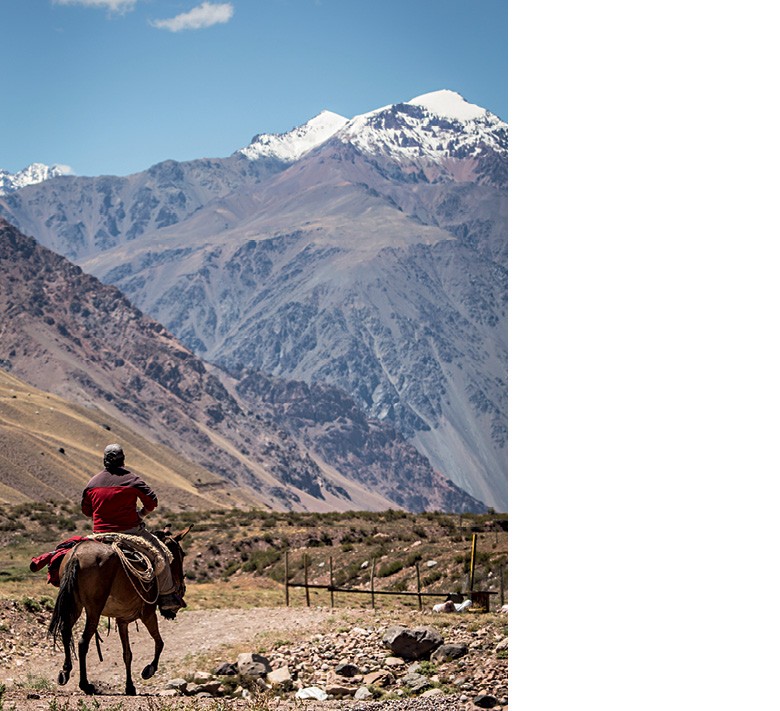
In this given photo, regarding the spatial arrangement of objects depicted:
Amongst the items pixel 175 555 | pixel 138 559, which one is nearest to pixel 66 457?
pixel 175 555

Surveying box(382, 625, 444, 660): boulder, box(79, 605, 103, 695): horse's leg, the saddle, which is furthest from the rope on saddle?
box(382, 625, 444, 660): boulder

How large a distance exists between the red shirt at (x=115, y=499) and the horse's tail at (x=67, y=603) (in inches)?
16.8

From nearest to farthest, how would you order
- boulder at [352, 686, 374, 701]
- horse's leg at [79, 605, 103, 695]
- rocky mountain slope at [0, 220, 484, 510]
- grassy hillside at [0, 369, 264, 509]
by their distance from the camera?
horse's leg at [79, 605, 103, 695] → boulder at [352, 686, 374, 701] → grassy hillside at [0, 369, 264, 509] → rocky mountain slope at [0, 220, 484, 510]

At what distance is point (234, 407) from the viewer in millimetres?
169750

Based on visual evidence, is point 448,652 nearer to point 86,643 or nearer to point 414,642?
point 414,642

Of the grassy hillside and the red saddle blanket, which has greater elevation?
the red saddle blanket

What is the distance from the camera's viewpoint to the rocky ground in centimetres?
957

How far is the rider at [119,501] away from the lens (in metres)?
8.96

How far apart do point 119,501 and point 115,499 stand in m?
0.04

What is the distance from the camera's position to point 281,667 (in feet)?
38.9

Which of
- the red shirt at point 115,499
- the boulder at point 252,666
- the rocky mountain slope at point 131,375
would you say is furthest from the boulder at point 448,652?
the rocky mountain slope at point 131,375

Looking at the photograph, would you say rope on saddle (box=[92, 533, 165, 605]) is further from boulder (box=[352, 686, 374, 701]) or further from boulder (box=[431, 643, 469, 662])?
boulder (box=[431, 643, 469, 662])
